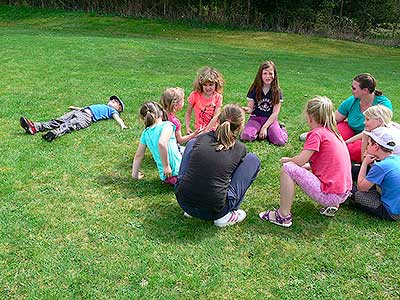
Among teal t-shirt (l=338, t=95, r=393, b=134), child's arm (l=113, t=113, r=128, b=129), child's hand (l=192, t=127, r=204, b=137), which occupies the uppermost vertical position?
teal t-shirt (l=338, t=95, r=393, b=134)

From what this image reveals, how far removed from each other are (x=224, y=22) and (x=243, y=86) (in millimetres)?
17934

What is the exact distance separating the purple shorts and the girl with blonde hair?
1.50ft

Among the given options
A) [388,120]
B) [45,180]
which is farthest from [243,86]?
[45,180]

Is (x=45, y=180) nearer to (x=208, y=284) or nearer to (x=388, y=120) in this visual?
(x=208, y=284)

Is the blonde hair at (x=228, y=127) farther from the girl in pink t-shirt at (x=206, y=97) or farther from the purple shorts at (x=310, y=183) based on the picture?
the girl in pink t-shirt at (x=206, y=97)

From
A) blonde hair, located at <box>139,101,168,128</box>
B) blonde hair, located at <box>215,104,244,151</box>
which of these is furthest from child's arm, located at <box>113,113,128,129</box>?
blonde hair, located at <box>215,104,244,151</box>

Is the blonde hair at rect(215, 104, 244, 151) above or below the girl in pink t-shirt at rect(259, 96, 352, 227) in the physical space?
above

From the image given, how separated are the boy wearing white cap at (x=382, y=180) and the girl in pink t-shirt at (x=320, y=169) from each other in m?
0.27

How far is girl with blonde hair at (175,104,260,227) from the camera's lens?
373 centimetres

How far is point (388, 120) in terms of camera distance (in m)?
4.60

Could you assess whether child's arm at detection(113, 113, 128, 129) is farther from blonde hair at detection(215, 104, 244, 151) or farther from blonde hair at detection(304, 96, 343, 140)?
blonde hair at detection(304, 96, 343, 140)

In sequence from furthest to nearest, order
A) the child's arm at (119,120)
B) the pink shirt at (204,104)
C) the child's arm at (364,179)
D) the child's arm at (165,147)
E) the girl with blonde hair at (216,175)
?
the child's arm at (119,120), the pink shirt at (204,104), the child's arm at (165,147), the child's arm at (364,179), the girl with blonde hair at (216,175)

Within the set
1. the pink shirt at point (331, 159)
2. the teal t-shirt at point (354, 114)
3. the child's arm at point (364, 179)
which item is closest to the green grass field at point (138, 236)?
the child's arm at point (364, 179)

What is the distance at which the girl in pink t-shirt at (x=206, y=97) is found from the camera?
225 inches
